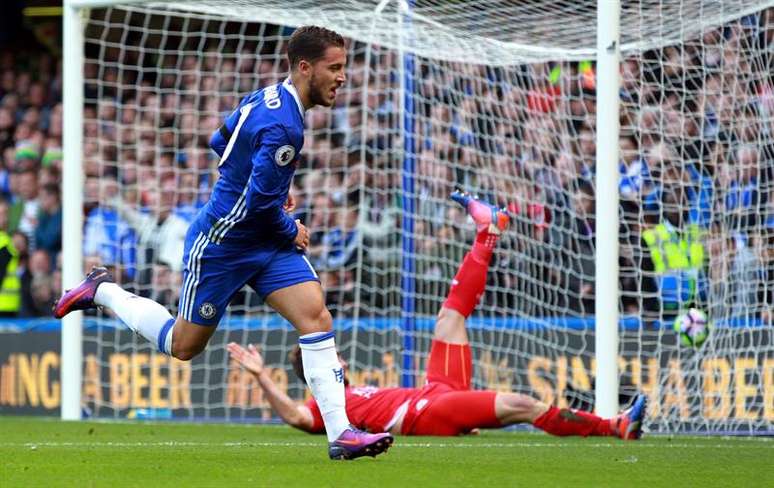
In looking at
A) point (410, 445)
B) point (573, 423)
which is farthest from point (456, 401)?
point (410, 445)

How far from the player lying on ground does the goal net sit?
162cm

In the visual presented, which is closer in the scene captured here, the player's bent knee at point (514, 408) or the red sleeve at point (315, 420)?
the player's bent knee at point (514, 408)

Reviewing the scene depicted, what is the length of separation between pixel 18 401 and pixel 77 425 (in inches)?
125

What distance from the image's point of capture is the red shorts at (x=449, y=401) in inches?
323

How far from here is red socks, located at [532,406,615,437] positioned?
8.14m

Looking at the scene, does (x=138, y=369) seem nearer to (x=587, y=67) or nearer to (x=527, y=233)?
(x=527, y=233)

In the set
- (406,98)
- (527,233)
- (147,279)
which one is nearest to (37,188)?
(147,279)

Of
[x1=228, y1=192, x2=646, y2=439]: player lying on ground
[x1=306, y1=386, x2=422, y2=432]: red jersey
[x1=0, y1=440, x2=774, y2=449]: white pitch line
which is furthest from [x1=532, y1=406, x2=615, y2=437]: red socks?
[x1=306, y1=386, x2=422, y2=432]: red jersey

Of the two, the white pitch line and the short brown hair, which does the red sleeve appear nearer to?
the white pitch line

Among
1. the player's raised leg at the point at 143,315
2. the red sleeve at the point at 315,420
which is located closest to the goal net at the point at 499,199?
the red sleeve at the point at 315,420

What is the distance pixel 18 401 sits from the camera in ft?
40.5

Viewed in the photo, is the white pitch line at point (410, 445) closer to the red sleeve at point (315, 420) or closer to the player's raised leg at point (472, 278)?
the red sleeve at point (315, 420)

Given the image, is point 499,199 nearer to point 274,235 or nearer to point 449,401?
Result: point 449,401

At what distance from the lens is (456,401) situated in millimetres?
8266
